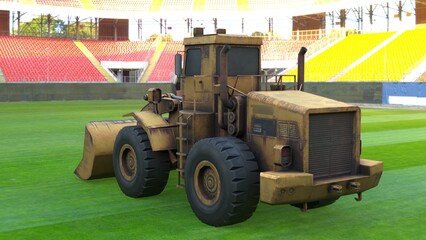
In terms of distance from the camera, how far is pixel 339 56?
53.2m

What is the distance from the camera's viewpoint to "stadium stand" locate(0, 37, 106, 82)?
166 ft

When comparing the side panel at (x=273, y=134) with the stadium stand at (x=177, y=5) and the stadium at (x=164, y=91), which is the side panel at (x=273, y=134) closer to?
the stadium at (x=164, y=91)

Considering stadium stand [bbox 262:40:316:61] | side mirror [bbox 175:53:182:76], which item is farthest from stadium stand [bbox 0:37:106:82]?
side mirror [bbox 175:53:182:76]

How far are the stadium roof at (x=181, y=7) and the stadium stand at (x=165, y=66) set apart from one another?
625cm

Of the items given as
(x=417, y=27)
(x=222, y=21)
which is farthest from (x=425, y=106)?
(x=222, y=21)

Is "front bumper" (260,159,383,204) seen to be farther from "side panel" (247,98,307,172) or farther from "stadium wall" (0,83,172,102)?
"stadium wall" (0,83,172,102)

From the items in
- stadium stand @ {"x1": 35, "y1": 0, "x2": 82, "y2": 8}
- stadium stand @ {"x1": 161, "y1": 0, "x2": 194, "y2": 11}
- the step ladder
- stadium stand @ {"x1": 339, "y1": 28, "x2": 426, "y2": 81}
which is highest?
stadium stand @ {"x1": 161, "y1": 0, "x2": 194, "y2": 11}

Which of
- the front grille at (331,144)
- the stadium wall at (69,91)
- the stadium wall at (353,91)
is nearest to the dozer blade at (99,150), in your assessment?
the front grille at (331,144)

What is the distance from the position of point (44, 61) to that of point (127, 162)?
47136 millimetres

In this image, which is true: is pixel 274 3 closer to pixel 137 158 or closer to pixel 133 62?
pixel 133 62

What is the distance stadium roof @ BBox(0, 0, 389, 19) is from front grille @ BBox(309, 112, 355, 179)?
56.9 meters

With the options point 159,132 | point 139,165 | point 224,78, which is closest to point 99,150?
point 139,165

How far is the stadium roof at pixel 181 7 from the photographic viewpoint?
63.8 meters

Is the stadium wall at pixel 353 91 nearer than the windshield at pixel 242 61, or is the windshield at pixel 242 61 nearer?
the windshield at pixel 242 61
